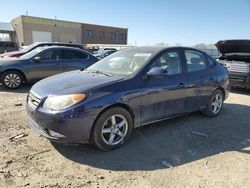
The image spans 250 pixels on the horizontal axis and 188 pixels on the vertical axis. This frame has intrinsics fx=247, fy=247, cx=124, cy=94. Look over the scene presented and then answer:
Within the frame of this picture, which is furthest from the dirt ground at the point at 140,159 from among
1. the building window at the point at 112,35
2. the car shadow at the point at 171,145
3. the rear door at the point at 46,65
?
the building window at the point at 112,35

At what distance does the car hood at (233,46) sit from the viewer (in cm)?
870

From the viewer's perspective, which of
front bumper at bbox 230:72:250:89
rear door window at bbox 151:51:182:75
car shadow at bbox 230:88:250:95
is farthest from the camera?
car shadow at bbox 230:88:250:95

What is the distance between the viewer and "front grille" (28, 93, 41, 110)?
12.0 feet

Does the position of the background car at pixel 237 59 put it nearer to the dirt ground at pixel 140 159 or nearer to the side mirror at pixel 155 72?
the dirt ground at pixel 140 159

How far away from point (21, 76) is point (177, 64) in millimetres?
5999

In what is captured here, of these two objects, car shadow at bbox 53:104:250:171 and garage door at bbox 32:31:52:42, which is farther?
garage door at bbox 32:31:52:42

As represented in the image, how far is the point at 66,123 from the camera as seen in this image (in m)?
3.36

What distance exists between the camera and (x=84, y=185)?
9.81 feet

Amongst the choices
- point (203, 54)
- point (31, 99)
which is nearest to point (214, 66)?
point (203, 54)

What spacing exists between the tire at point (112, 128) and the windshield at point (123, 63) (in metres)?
0.74

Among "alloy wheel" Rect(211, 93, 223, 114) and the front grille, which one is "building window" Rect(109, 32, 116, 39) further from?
the front grille

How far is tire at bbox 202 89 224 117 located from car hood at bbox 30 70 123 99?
8.64 ft

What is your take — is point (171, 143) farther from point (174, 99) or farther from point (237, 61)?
point (237, 61)

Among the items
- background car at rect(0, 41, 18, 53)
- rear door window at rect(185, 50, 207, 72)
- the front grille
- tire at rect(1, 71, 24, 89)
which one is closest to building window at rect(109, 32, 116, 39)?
background car at rect(0, 41, 18, 53)
